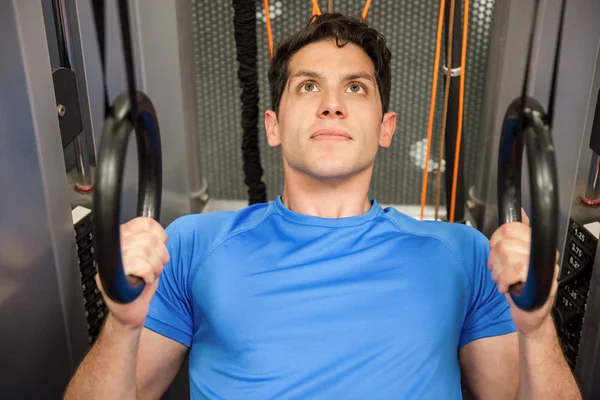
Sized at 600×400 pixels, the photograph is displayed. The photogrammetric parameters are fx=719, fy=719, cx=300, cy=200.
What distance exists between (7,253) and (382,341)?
63 centimetres

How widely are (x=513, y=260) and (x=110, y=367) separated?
0.62 meters

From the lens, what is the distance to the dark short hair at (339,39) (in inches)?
55.3

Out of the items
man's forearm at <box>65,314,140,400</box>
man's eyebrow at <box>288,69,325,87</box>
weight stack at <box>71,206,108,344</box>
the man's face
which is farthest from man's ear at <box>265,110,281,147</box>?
man's forearm at <box>65,314,140,400</box>

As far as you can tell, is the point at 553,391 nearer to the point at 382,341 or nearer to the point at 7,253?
the point at 382,341

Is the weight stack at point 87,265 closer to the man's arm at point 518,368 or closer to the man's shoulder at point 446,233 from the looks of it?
the man's shoulder at point 446,233

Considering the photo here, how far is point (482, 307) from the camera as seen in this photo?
4.26ft

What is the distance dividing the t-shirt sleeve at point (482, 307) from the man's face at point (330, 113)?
27cm

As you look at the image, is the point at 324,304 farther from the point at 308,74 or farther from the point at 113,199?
the point at 113,199

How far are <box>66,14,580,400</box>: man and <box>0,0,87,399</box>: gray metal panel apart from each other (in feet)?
0.47

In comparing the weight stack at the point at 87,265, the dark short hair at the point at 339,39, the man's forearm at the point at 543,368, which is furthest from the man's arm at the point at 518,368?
the weight stack at the point at 87,265

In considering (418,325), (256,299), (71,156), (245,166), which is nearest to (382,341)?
(418,325)

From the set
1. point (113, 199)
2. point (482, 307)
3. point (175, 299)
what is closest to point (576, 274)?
point (482, 307)

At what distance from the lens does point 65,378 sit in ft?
4.45

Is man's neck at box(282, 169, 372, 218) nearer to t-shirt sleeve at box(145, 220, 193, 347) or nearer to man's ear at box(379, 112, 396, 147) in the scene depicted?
man's ear at box(379, 112, 396, 147)
